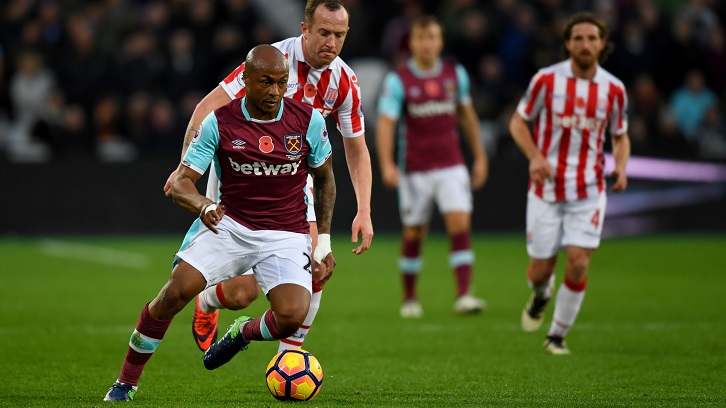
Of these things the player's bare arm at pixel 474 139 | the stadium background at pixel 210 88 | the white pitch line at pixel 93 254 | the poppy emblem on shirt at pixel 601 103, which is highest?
the poppy emblem on shirt at pixel 601 103

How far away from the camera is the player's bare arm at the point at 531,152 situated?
843cm

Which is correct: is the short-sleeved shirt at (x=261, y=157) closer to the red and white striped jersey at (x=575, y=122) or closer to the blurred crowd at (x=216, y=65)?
the red and white striped jersey at (x=575, y=122)

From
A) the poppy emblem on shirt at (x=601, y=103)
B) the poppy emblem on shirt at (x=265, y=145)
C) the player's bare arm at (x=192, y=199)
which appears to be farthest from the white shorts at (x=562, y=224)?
the player's bare arm at (x=192, y=199)

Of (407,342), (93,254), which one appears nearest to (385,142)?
(407,342)

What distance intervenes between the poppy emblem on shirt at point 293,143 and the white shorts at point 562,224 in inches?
108

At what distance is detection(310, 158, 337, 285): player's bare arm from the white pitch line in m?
8.38

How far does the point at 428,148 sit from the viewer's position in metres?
11.2

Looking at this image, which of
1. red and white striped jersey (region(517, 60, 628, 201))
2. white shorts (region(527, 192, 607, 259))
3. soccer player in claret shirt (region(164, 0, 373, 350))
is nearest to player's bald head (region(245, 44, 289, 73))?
soccer player in claret shirt (region(164, 0, 373, 350))

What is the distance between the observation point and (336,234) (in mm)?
18141

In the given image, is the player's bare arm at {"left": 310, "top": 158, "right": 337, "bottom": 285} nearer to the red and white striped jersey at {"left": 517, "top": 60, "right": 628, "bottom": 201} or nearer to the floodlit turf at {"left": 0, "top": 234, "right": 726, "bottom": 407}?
the floodlit turf at {"left": 0, "top": 234, "right": 726, "bottom": 407}

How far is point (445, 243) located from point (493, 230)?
75 cm

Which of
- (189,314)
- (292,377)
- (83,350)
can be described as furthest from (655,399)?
(189,314)

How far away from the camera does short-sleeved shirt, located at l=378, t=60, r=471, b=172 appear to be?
11.1 metres

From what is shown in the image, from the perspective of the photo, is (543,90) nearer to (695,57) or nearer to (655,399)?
(655,399)
